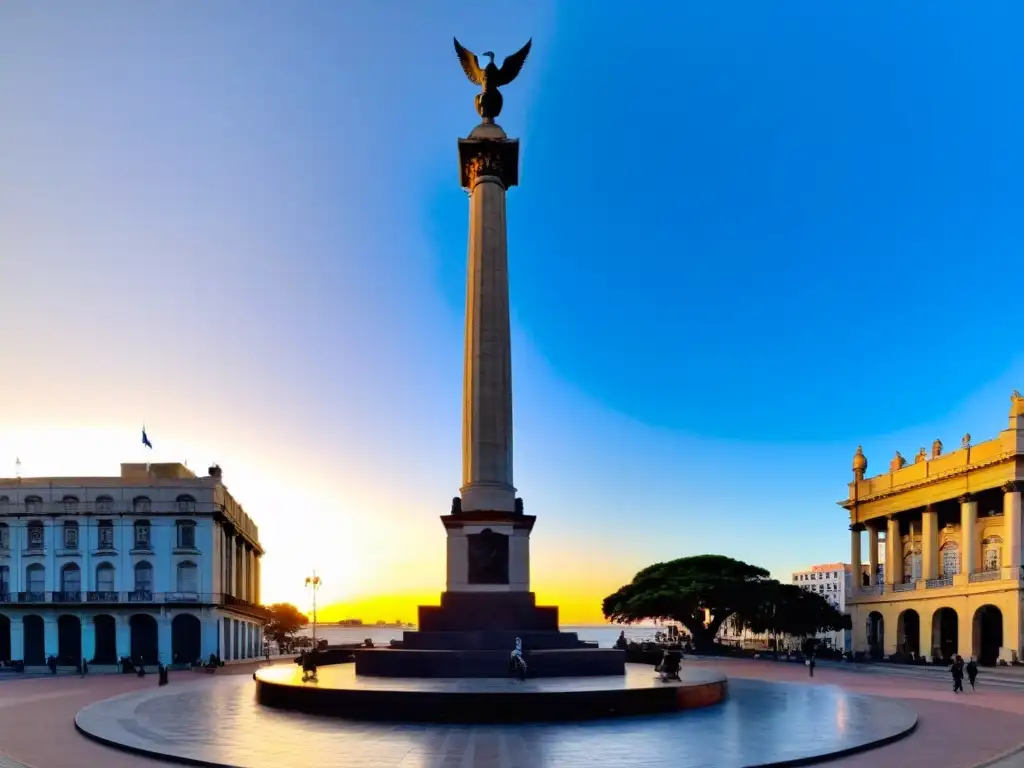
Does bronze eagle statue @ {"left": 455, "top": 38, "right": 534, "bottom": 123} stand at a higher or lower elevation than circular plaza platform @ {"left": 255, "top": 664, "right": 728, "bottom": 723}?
higher

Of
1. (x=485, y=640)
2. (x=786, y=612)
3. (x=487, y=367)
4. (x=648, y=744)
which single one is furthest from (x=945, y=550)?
(x=648, y=744)

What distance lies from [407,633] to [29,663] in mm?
51586

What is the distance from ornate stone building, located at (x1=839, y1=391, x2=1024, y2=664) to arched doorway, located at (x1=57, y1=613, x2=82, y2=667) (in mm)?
58761

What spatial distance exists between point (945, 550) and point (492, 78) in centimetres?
5275

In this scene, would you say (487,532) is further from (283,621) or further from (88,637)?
(283,621)

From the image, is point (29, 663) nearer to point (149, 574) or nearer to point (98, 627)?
point (98, 627)

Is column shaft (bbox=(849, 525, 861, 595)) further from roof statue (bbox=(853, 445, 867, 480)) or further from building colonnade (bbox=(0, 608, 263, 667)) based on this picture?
building colonnade (bbox=(0, 608, 263, 667))

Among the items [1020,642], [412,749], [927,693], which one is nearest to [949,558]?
[1020,642]

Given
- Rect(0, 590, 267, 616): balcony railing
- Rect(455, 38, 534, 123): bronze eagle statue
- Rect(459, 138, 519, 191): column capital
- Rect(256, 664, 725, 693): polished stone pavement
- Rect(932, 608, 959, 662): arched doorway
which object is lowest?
Rect(932, 608, 959, 662): arched doorway

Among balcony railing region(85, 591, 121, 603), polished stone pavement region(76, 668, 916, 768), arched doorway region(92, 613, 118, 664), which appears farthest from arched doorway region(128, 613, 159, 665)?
polished stone pavement region(76, 668, 916, 768)

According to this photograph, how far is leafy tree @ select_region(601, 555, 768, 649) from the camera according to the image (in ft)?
251

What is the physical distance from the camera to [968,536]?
6588 cm

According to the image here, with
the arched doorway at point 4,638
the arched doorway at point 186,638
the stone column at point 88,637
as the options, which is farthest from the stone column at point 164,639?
the arched doorway at point 4,638

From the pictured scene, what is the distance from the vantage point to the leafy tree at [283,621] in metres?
145
